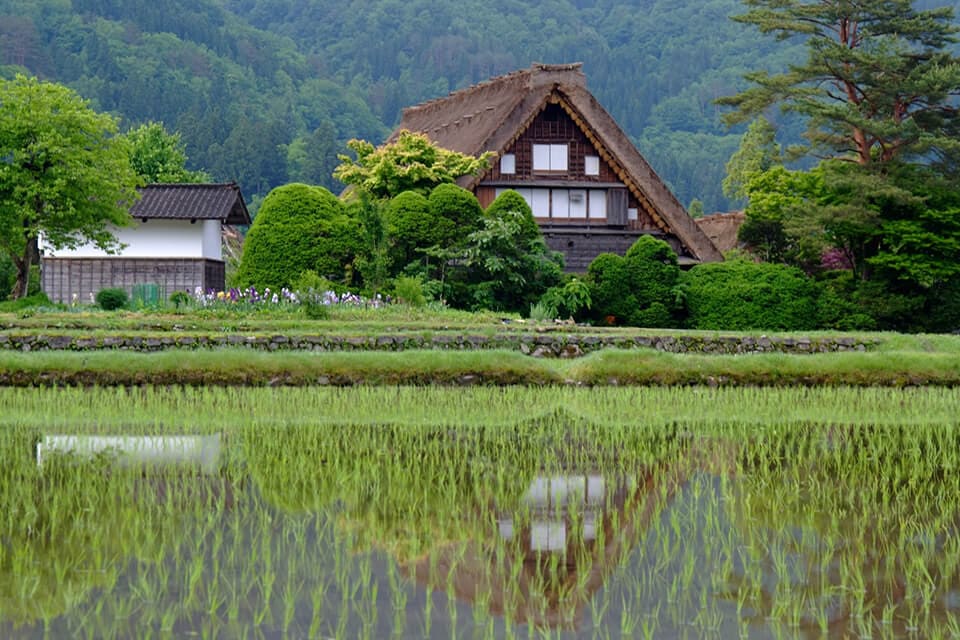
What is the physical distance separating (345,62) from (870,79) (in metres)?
113

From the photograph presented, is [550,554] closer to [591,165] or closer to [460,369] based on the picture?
[460,369]

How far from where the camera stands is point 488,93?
44.6 m

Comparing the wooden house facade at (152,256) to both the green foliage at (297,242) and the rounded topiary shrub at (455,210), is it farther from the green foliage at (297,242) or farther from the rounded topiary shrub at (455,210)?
the rounded topiary shrub at (455,210)

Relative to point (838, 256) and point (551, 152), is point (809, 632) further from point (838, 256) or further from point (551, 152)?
point (838, 256)

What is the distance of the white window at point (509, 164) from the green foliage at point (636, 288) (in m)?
5.50

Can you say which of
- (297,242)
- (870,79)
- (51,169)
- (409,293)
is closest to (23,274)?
(51,169)

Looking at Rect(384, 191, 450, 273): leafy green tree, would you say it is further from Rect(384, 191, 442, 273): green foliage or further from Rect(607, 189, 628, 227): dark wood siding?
Rect(607, 189, 628, 227): dark wood siding

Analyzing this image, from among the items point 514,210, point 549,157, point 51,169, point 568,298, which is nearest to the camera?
point 51,169

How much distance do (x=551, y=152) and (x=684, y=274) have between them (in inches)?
249

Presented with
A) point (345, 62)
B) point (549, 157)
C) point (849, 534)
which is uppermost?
point (345, 62)

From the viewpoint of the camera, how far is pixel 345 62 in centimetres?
14600

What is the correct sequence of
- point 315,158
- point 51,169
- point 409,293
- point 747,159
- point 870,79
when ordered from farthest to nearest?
point 315,158 < point 747,159 < point 870,79 < point 51,169 < point 409,293

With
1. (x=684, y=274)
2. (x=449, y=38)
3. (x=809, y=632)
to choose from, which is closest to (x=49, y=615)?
(x=809, y=632)

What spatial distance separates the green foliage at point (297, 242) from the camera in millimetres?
34562
